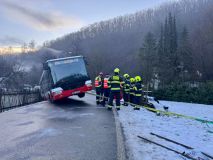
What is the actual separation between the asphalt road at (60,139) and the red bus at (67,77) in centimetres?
549

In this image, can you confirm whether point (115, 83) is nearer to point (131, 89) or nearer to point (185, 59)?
point (131, 89)

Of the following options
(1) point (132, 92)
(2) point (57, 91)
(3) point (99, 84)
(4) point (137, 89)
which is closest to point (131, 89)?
(1) point (132, 92)

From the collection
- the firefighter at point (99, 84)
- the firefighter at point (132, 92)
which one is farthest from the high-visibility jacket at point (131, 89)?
the firefighter at point (99, 84)

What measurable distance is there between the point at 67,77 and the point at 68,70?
0.51 m

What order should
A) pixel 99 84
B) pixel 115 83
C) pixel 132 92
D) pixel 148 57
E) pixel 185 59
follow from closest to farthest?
pixel 115 83 → pixel 99 84 → pixel 132 92 → pixel 185 59 → pixel 148 57

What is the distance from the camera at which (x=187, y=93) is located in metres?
33.9

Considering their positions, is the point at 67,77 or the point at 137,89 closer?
the point at 137,89

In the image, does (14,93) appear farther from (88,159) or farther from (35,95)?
(88,159)

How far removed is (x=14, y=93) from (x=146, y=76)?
103 feet

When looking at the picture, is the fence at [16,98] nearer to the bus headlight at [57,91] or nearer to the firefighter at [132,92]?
the bus headlight at [57,91]

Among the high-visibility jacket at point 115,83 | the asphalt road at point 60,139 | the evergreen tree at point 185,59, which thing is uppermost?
the evergreen tree at point 185,59

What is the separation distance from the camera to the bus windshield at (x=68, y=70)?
18172mm

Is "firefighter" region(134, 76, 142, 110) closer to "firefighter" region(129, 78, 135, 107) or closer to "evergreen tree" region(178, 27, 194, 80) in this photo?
"firefighter" region(129, 78, 135, 107)

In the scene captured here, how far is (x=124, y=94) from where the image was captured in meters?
17.7
